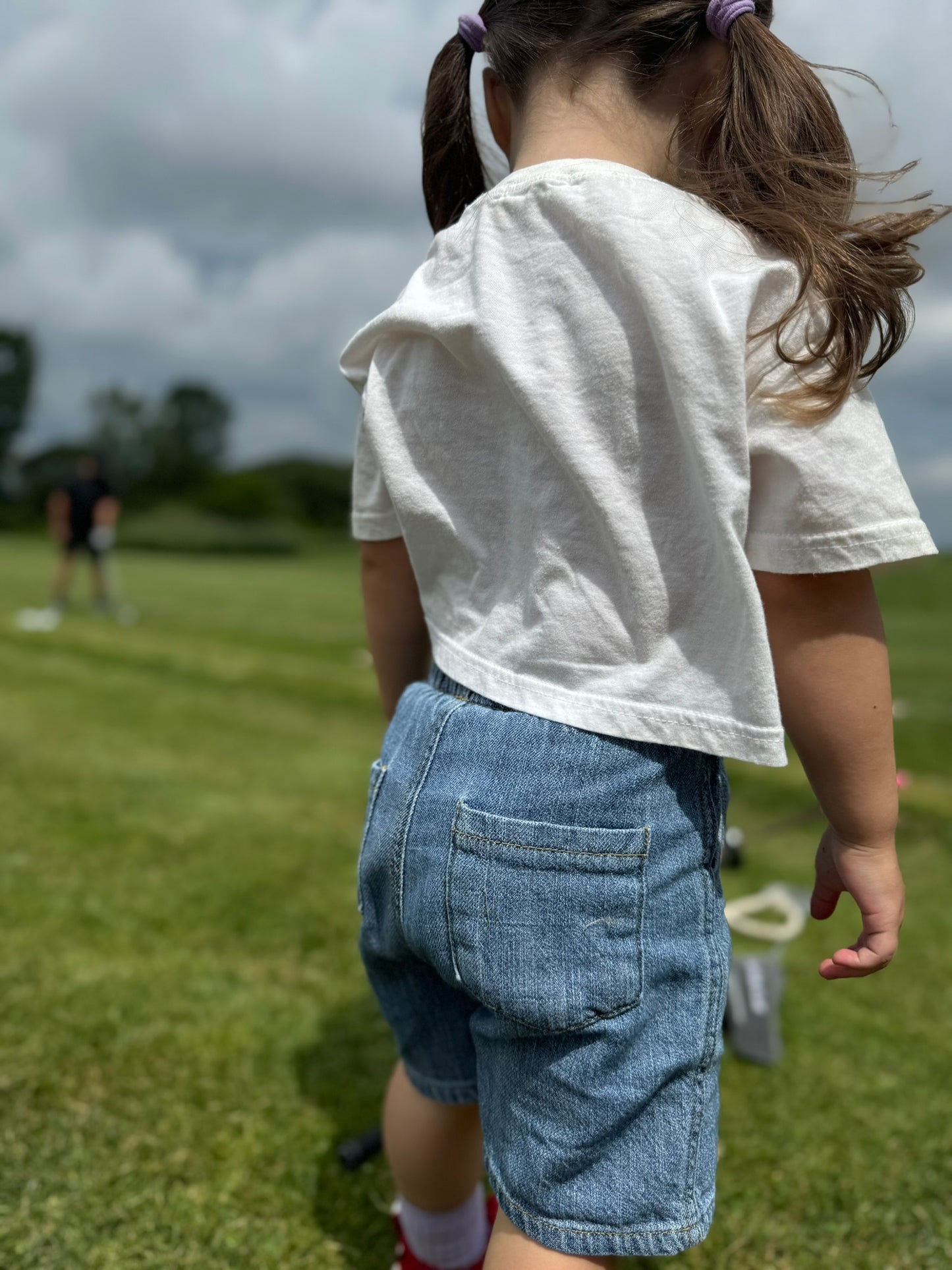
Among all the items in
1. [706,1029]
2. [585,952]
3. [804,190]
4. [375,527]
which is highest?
[804,190]

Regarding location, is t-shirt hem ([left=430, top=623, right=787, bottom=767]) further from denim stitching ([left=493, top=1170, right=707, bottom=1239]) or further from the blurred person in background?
the blurred person in background

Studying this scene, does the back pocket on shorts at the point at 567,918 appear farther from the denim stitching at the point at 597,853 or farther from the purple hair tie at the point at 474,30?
the purple hair tie at the point at 474,30

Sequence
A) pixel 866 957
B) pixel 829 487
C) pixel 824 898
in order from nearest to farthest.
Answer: pixel 829 487, pixel 866 957, pixel 824 898

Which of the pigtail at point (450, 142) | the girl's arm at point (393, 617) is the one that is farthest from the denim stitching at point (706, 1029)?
the pigtail at point (450, 142)

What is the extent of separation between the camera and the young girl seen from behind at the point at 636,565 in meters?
1.04

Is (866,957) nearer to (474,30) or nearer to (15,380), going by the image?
(474,30)

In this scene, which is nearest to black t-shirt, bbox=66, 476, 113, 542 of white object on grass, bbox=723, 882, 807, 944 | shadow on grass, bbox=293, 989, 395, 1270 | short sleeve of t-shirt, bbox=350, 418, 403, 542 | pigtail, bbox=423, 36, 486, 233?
white object on grass, bbox=723, 882, 807, 944

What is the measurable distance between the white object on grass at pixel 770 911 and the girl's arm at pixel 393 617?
1.71 metres

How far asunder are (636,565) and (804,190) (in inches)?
18.2

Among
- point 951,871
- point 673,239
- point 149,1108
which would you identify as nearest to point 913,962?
point 951,871

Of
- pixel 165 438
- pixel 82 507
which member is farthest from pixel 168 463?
pixel 82 507

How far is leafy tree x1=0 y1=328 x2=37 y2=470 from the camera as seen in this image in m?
61.7

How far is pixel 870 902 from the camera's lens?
1147 mm

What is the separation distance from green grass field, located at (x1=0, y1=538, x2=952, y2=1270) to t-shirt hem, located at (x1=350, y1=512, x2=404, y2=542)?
0.65 meters
